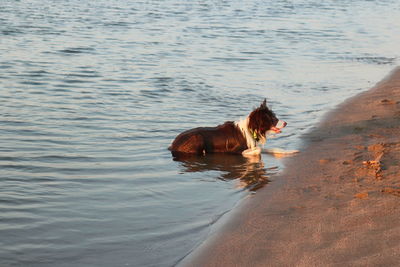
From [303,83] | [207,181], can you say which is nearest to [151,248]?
[207,181]

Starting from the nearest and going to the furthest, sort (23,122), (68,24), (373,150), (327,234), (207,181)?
(327,234) < (207,181) < (373,150) < (23,122) < (68,24)

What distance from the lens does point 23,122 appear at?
9.74 m

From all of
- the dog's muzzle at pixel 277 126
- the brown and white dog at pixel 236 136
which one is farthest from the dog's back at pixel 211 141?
the dog's muzzle at pixel 277 126

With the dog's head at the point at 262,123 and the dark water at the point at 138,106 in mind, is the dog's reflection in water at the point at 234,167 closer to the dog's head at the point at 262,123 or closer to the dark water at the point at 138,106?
the dark water at the point at 138,106

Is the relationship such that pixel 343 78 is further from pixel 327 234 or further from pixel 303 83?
pixel 327 234

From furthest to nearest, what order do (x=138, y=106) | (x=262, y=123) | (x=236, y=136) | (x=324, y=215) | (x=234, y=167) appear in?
(x=138, y=106) → (x=236, y=136) → (x=262, y=123) → (x=234, y=167) → (x=324, y=215)

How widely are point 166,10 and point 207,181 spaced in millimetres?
18970

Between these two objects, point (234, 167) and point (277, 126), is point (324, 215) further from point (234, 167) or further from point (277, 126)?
point (277, 126)

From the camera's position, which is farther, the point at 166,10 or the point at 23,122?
the point at 166,10

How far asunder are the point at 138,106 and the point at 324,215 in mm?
5909

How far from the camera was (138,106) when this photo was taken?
11.3m

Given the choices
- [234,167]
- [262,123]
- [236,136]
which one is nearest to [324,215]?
[234,167]

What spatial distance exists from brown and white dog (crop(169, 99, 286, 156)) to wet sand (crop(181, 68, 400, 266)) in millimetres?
600

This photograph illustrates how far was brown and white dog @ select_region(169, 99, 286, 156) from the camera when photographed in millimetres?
8789
